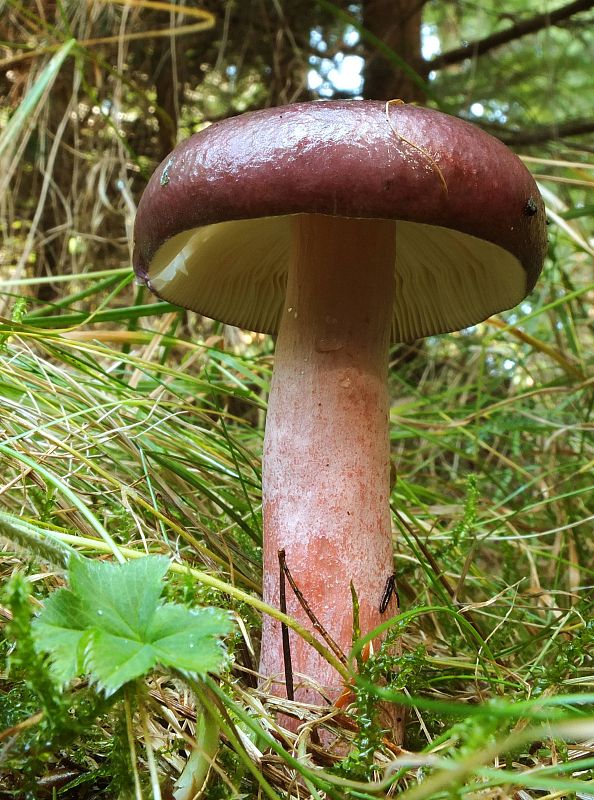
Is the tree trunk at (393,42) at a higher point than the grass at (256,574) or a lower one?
higher

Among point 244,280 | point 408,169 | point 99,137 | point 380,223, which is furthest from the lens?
point 99,137

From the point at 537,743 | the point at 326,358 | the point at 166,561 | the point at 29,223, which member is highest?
the point at 29,223

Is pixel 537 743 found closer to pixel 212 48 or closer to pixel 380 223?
pixel 380 223

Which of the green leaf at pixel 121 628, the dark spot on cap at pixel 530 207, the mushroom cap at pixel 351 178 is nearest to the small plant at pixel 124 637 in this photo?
the green leaf at pixel 121 628

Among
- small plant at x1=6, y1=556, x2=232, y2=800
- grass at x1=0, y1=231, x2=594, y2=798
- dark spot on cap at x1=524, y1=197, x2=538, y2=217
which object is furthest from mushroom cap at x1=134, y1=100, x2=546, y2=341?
small plant at x1=6, y1=556, x2=232, y2=800

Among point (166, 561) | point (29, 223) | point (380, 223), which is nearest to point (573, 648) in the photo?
point (166, 561)

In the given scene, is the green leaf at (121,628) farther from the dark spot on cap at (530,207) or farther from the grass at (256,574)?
the dark spot on cap at (530,207)

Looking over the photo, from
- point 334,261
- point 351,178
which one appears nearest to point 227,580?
point 334,261
